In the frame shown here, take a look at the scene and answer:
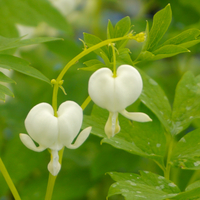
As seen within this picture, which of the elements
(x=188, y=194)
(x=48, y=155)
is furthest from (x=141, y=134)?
(x=48, y=155)

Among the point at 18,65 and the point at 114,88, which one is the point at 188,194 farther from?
the point at 18,65

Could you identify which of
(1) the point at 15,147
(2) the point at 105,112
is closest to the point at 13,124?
(1) the point at 15,147

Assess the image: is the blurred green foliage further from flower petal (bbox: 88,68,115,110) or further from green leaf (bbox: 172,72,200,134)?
flower petal (bbox: 88,68,115,110)

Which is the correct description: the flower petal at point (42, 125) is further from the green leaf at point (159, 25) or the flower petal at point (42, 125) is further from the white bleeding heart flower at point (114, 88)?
the green leaf at point (159, 25)

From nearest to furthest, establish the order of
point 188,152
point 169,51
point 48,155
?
point 169,51 < point 188,152 < point 48,155

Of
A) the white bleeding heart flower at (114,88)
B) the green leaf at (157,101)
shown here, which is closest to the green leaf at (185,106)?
the green leaf at (157,101)

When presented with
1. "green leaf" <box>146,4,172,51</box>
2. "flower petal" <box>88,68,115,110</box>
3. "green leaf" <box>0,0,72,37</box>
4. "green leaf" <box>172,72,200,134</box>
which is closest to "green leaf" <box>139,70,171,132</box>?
"green leaf" <box>172,72,200,134</box>

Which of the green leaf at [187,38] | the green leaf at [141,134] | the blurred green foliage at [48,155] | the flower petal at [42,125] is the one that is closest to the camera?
the flower petal at [42,125]
